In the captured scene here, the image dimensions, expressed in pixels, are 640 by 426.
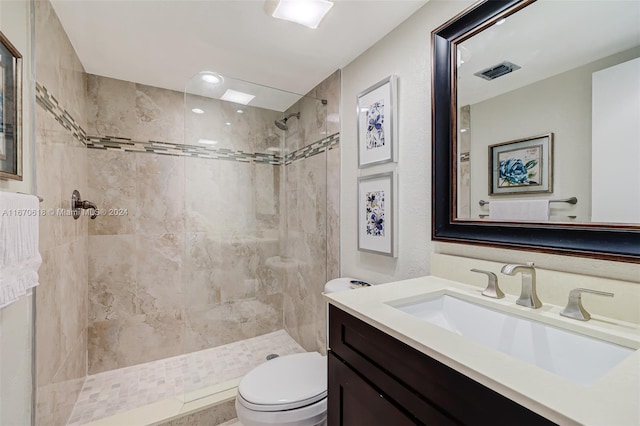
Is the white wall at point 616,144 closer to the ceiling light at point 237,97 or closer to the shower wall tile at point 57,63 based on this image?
the ceiling light at point 237,97

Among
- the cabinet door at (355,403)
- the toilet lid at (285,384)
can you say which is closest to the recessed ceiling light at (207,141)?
the toilet lid at (285,384)

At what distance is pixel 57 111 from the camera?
4.81 feet

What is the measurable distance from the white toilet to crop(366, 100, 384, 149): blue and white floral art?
1315 mm

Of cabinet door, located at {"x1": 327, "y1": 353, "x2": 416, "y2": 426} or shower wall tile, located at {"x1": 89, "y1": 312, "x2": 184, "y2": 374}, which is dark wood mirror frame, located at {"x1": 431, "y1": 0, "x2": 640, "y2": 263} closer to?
cabinet door, located at {"x1": 327, "y1": 353, "x2": 416, "y2": 426}

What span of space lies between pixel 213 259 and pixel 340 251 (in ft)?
3.14

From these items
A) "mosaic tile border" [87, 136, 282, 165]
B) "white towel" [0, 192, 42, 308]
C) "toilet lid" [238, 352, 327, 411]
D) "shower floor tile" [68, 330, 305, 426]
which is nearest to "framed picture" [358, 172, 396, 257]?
"toilet lid" [238, 352, 327, 411]

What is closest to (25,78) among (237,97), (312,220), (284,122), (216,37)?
(216,37)

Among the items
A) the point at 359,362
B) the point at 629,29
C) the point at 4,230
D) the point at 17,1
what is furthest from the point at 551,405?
the point at 17,1

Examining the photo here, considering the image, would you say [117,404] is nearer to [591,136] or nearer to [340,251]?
[340,251]

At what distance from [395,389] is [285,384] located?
883 millimetres

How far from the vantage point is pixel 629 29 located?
0.78 meters

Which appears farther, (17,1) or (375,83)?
(375,83)

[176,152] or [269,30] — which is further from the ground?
[269,30]

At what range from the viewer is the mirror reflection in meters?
0.78
